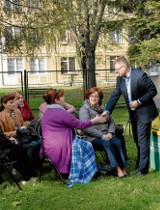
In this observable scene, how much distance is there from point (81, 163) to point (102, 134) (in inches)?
27.9

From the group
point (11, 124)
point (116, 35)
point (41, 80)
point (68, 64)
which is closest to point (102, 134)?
point (11, 124)

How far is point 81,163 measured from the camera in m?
5.85

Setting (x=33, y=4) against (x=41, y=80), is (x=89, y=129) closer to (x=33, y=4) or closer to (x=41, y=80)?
(x=33, y=4)

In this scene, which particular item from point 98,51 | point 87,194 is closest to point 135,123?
point 87,194

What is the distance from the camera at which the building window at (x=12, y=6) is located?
12.6 m

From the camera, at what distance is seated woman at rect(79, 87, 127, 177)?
612cm

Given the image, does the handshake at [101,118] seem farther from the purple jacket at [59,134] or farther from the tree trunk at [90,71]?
the tree trunk at [90,71]

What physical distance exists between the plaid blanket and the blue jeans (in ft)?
0.88

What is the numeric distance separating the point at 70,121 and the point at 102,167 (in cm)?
97

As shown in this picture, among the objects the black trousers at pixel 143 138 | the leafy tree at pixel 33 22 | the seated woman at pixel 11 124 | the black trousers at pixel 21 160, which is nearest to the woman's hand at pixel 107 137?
the black trousers at pixel 143 138

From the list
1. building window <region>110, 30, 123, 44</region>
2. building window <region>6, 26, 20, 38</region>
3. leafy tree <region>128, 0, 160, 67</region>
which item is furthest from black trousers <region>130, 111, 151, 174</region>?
building window <region>110, 30, 123, 44</region>

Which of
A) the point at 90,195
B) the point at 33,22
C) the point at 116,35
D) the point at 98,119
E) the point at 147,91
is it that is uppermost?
the point at 116,35

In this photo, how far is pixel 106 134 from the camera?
6398mm

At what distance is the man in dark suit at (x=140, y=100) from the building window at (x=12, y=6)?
746cm
